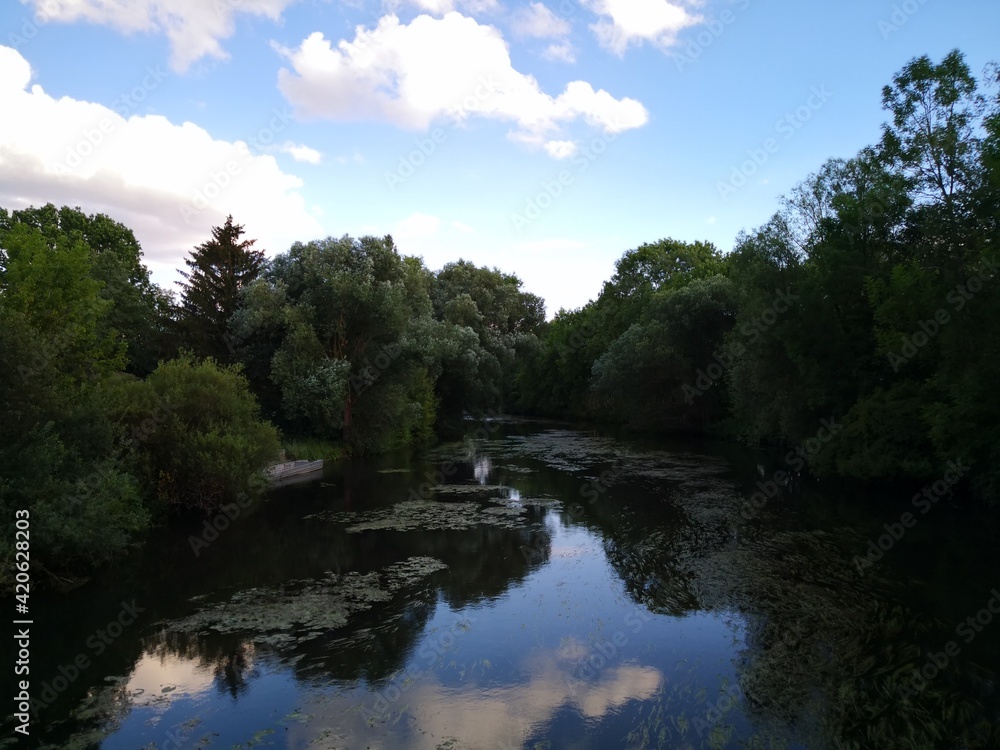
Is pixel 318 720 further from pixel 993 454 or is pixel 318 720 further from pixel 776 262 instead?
pixel 776 262

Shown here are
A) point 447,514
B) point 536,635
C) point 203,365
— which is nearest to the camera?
point 536,635

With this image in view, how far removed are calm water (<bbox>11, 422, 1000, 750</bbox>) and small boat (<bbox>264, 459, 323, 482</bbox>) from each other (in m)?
6.69

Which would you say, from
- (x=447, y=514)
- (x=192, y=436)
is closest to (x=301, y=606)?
(x=447, y=514)

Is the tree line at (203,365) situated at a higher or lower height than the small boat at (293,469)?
higher

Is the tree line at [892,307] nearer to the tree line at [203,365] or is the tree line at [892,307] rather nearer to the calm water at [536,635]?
the calm water at [536,635]

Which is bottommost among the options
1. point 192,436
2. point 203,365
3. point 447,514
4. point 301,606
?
point 301,606

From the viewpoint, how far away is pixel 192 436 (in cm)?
1666

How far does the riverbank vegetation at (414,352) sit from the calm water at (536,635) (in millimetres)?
1919

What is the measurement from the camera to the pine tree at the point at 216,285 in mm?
34094

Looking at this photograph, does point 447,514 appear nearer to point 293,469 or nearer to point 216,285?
point 293,469

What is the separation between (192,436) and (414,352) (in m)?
15.7

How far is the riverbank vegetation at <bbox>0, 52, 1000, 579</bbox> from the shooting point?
486 inches

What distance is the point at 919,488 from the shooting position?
2067 centimetres

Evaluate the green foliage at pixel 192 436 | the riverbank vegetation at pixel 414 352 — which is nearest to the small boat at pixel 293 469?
the riverbank vegetation at pixel 414 352
